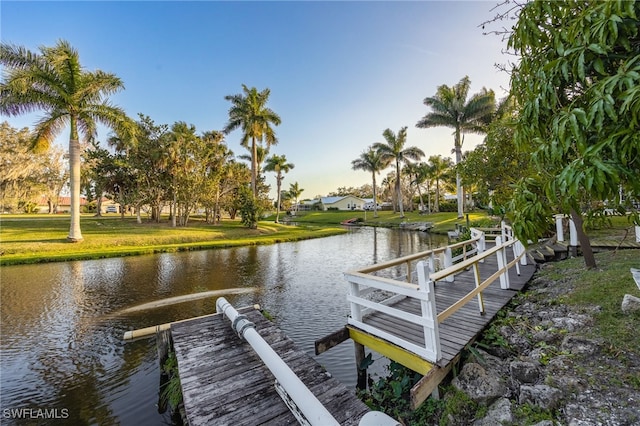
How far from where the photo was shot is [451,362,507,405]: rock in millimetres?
3348

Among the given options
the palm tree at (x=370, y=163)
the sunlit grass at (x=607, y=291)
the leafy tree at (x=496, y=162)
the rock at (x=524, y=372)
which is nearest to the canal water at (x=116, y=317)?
the rock at (x=524, y=372)

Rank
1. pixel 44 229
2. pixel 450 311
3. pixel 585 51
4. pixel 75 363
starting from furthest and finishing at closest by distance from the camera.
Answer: pixel 44 229
pixel 75 363
pixel 450 311
pixel 585 51

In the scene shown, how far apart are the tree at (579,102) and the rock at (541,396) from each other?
1.90m

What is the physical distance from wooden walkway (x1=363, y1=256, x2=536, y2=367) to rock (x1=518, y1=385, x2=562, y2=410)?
776mm

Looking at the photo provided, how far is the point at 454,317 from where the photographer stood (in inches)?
190

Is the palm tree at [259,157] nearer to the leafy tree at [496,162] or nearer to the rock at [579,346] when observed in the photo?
the leafy tree at [496,162]

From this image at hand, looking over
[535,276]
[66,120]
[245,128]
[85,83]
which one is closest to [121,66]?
[85,83]

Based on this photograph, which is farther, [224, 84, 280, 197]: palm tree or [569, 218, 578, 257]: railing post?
[224, 84, 280, 197]: palm tree

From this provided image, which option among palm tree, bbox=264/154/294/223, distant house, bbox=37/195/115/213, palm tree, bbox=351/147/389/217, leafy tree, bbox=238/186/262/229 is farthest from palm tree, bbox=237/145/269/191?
distant house, bbox=37/195/115/213

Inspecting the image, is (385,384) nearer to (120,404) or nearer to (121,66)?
(120,404)

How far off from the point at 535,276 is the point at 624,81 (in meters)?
7.69

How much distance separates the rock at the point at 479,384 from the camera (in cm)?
335

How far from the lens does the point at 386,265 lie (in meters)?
4.92

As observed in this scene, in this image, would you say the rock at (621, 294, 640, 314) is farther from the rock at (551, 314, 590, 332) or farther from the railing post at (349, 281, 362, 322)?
the railing post at (349, 281, 362, 322)
